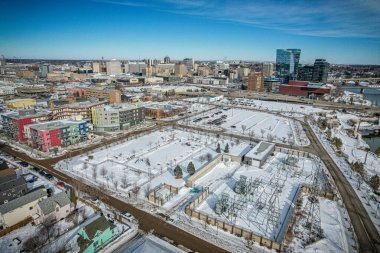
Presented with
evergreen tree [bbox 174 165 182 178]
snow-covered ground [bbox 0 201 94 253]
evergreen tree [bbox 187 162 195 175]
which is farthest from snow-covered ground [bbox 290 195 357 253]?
snow-covered ground [bbox 0 201 94 253]

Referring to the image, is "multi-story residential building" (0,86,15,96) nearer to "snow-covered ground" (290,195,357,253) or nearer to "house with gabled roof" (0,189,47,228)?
"house with gabled roof" (0,189,47,228)

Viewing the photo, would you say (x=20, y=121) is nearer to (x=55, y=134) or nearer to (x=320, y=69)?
(x=55, y=134)

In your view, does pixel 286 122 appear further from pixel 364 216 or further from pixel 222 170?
pixel 364 216

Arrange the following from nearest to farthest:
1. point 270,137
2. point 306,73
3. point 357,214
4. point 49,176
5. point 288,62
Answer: point 357,214, point 49,176, point 270,137, point 306,73, point 288,62

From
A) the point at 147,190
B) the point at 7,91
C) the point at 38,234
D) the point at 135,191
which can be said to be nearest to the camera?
the point at 38,234

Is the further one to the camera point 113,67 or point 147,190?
point 113,67

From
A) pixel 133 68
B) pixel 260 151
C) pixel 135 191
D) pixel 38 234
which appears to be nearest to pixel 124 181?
pixel 135 191

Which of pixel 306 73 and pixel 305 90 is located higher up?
pixel 306 73

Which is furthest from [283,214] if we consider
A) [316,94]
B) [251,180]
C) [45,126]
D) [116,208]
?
[316,94]
